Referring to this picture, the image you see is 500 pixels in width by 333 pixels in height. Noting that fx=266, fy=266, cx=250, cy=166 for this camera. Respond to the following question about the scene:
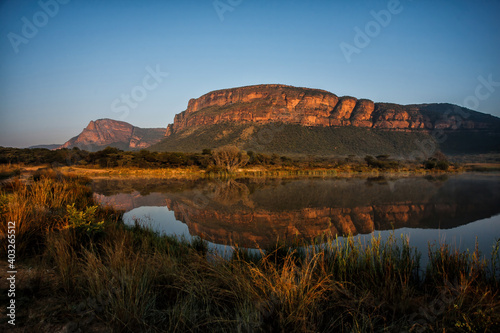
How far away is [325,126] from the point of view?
298ft

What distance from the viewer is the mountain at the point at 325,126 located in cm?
7431

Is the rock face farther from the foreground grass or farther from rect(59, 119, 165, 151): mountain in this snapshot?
the foreground grass

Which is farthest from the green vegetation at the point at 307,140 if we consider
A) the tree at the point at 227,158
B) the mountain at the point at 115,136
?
the mountain at the point at 115,136

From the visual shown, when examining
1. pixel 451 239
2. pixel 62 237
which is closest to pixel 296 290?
pixel 62 237

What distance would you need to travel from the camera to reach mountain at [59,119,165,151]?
146875mm

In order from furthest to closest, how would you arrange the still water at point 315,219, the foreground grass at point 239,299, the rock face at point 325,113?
the rock face at point 325,113 → the still water at point 315,219 → the foreground grass at point 239,299

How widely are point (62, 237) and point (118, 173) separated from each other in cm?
2843

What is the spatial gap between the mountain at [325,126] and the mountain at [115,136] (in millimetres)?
59868

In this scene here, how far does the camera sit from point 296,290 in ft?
8.26

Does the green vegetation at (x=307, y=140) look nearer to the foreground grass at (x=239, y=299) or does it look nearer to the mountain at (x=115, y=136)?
the foreground grass at (x=239, y=299)

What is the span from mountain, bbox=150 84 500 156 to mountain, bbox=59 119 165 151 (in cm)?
5987

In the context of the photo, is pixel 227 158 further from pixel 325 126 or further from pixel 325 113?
pixel 325 113

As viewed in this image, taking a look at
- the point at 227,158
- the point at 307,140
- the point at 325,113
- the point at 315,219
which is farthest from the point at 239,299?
the point at 325,113

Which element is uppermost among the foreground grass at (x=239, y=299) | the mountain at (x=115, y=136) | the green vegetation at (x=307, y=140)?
the mountain at (x=115, y=136)
